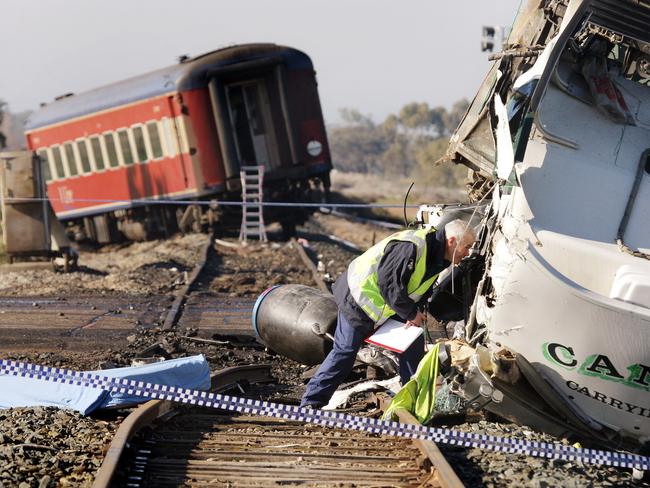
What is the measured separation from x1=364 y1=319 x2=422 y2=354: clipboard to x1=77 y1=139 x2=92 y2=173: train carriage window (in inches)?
712

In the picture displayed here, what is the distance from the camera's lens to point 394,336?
6.59m

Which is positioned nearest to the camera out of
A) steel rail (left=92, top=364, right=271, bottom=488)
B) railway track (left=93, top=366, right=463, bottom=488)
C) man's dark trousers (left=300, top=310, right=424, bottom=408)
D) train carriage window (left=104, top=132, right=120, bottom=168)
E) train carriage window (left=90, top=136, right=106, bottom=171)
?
steel rail (left=92, top=364, right=271, bottom=488)

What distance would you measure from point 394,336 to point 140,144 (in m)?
16.4

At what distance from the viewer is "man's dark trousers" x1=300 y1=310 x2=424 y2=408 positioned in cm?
672

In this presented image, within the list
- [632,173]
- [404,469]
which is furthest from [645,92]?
[404,469]

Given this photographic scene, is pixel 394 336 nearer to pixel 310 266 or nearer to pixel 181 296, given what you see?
pixel 181 296

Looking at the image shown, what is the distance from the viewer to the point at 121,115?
73.8 feet

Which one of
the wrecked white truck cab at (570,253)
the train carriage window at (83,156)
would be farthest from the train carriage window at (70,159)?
the wrecked white truck cab at (570,253)

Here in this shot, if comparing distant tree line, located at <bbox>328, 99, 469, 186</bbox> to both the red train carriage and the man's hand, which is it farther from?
the man's hand

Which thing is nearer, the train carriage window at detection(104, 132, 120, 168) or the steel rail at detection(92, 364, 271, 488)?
the steel rail at detection(92, 364, 271, 488)

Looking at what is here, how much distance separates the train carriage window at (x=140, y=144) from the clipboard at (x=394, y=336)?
52.6 ft

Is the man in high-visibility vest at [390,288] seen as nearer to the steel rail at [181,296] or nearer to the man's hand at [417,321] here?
the man's hand at [417,321]

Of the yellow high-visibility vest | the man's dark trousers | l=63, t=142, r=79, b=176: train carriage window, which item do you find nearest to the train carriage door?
l=63, t=142, r=79, b=176: train carriage window

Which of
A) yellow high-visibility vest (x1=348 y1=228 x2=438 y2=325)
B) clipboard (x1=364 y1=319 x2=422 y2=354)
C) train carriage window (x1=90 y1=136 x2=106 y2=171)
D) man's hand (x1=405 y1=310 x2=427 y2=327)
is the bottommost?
train carriage window (x1=90 y1=136 x2=106 y2=171)
